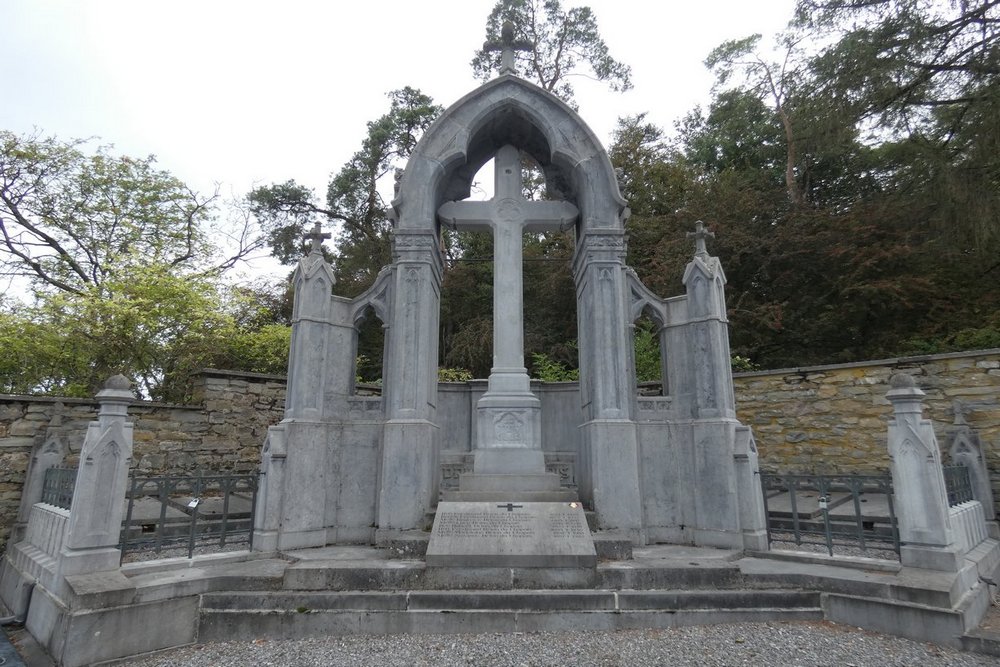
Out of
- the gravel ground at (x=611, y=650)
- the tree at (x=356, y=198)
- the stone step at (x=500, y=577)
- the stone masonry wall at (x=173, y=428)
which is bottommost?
the gravel ground at (x=611, y=650)

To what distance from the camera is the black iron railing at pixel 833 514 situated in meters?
5.18

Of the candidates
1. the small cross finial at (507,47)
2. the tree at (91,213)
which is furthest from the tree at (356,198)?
the small cross finial at (507,47)

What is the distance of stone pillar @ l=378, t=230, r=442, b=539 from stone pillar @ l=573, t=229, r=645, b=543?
1.89 m

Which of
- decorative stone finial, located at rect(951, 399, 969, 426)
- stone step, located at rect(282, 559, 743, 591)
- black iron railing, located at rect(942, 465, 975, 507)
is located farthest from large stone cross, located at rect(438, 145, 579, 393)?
decorative stone finial, located at rect(951, 399, 969, 426)

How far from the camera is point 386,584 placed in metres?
4.64

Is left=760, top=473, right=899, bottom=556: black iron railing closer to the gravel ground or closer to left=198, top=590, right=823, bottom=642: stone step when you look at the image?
left=198, top=590, right=823, bottom=642: stone step

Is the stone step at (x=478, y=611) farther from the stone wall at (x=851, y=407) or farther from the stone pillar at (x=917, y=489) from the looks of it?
the stone wall at (x=851, y=407)

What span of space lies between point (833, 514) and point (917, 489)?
2025mm

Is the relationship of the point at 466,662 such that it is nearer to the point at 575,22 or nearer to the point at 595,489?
the point at 595,489

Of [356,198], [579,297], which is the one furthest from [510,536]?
[356,198]

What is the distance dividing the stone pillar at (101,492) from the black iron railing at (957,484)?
775cm

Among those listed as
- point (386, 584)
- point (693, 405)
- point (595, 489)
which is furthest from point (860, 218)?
point (386, 584)

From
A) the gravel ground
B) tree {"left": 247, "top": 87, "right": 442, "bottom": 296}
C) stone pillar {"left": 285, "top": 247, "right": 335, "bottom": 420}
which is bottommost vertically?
the gravel ground

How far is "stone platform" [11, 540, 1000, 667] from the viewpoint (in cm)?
405
